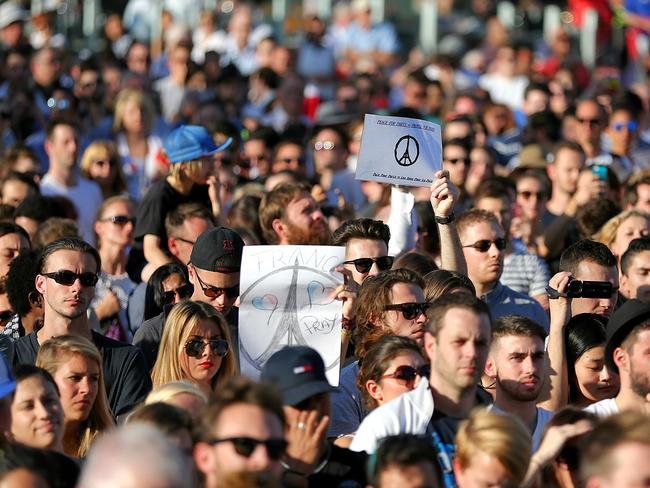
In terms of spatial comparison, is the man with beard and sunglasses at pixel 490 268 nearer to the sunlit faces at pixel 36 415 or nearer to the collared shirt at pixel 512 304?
the collared shirt at pixel 512 304

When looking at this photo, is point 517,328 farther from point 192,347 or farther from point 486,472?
point 486,472

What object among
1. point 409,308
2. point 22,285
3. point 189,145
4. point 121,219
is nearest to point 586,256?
point 409,308

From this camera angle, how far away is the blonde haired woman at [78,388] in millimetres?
7551

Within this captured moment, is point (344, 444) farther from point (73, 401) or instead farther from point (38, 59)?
point (38, 59)

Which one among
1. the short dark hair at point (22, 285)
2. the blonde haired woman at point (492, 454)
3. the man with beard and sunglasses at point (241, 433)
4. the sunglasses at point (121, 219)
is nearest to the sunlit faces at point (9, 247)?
the short dark hair at point (22, 285)

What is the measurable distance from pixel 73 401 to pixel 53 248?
1515 millimetres

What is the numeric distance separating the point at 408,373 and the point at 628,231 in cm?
385

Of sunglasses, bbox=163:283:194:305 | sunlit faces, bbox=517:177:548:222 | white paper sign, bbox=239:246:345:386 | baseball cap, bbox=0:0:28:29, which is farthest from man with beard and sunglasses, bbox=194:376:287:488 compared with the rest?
baseball cap, bbox=0:0:28:29

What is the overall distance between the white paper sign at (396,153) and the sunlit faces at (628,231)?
73.0 inches

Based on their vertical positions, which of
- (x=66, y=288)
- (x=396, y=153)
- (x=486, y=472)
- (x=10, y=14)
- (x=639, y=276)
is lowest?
(x=486, y=472)

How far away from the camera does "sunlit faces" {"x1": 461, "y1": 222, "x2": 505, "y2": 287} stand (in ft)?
32.4

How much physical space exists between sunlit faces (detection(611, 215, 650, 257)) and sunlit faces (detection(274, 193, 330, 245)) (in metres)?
2.02

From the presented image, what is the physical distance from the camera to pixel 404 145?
9.63m

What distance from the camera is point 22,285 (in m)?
9.26
